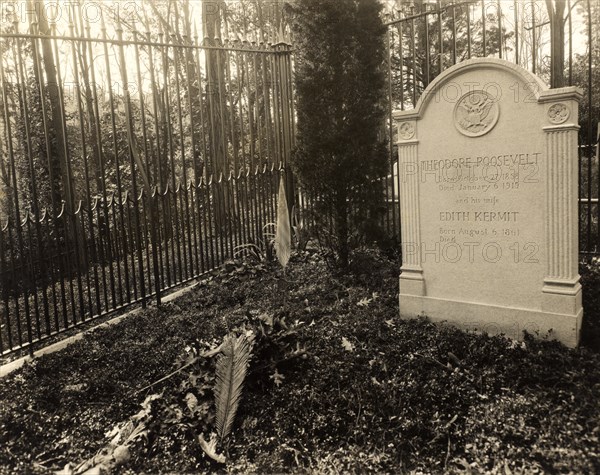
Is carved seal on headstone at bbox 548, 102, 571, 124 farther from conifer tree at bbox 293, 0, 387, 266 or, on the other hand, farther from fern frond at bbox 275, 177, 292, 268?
fern frond at bbox 275, 177, 292, 268

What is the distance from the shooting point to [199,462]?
282cm

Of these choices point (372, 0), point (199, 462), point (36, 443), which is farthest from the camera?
point (372, 0)

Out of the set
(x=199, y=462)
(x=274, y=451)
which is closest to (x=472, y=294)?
(x=274, y=451)

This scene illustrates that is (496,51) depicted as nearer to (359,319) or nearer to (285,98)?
Result: (285,98)

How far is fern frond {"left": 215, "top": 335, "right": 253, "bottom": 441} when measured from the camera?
3.04m

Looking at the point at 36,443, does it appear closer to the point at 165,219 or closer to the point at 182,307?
the point at 182,307

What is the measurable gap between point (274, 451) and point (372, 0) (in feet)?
15.8

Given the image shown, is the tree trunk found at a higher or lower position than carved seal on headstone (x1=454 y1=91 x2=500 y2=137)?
higher

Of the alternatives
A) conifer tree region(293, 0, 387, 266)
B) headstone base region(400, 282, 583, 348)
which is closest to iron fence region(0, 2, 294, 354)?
conifer tree region(293, 0, 387, 266)

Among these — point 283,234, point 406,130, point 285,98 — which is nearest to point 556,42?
point 406,130

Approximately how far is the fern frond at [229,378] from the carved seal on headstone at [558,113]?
286cm

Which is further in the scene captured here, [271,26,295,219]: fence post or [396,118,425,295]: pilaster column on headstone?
[271,26,295,219]: fence post

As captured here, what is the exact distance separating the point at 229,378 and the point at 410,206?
2326 millimetres

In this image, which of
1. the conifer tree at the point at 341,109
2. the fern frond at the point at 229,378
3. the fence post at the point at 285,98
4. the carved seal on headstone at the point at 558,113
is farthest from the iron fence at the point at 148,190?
the carved seal on headstone at the point at 558,113
